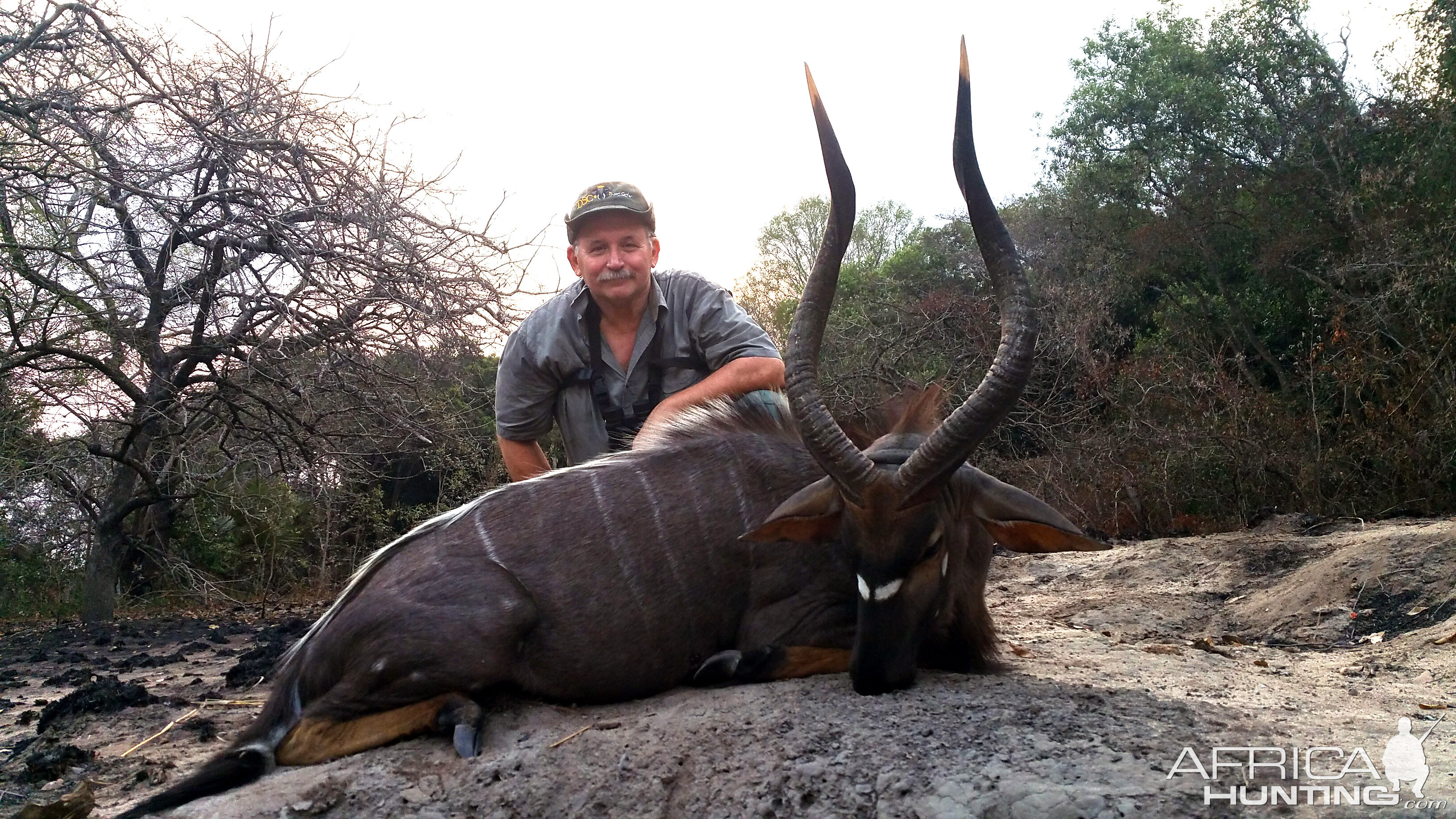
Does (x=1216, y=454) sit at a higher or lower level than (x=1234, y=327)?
lower

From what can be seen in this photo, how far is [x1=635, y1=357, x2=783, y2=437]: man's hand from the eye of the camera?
4.81 meters

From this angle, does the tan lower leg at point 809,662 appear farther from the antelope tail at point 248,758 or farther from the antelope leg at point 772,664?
the antelope tail at point 248,758

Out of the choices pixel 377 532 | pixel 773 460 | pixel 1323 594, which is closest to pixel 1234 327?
pixel 1323 594

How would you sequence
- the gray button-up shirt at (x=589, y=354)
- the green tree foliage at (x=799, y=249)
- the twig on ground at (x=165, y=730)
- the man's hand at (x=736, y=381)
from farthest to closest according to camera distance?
the green tree foliage at (x=799, y=249) → the gray button-up shirt at (x=589, y=354) → the man's hand at (x=736, y=381) → the twig on ground at (x=165, y=730)

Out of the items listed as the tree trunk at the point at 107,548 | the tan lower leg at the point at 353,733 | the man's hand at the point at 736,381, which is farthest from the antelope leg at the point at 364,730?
the tree trunk at the point at 107,548

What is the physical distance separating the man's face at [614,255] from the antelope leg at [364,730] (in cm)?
226

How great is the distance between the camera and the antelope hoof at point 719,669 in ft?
12.5

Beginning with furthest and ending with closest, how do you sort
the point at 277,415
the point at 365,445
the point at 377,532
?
the point at 377,532 < the point at 365,445 < the point at 277,415

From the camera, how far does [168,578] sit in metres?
10.3

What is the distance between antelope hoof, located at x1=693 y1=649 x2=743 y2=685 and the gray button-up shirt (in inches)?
68.3

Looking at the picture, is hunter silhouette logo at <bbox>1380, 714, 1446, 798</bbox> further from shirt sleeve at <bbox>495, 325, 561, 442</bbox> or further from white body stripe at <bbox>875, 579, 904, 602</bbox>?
shirt sleeve at <bbox>495, 325, 561, 442</bbox>

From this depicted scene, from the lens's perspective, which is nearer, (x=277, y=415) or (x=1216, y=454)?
(x=277, y=415)

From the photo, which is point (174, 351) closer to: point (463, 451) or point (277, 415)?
point (277, 415)

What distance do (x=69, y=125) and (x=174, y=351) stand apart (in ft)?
6.05
